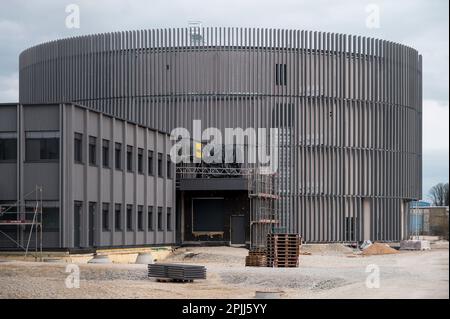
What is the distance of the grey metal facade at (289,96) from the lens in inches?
2483

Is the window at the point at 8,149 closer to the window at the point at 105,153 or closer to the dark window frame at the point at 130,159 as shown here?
the window at the point at 105,153

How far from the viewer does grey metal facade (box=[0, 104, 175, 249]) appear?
4122 centimetres

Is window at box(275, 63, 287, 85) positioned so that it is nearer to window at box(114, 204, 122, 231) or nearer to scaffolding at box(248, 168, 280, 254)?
scaffolding at box(248, 168, 280, 254)

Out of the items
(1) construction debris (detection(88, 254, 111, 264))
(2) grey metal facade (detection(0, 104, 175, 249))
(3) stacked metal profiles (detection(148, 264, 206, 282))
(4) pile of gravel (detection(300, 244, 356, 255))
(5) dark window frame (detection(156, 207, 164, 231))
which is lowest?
(4) pile of gravel (detection(300, 244, 356, 255))

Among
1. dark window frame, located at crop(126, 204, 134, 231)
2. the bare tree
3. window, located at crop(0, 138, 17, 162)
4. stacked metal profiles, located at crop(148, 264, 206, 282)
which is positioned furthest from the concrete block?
the bare tree

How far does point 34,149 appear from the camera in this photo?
137 ft

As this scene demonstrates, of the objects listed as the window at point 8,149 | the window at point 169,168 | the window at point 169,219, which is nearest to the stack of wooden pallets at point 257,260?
the window at point 8,149

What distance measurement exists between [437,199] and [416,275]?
307 ft

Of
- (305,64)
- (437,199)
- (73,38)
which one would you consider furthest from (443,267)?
(437,199)

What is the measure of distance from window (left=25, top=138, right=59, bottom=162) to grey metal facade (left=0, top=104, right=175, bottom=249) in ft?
0.15

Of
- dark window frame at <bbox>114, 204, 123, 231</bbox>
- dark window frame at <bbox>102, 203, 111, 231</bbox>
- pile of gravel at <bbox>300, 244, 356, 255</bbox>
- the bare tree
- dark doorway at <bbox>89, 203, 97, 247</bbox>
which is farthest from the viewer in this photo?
the bare tree

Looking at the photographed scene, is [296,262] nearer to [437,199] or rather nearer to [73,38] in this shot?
[73,38]

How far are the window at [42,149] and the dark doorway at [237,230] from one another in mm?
20342

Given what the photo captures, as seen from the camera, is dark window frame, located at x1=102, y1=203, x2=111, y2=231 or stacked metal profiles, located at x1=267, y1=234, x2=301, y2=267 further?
dark window frame, located at x1=102, y1=203, x2=111, y2=231
